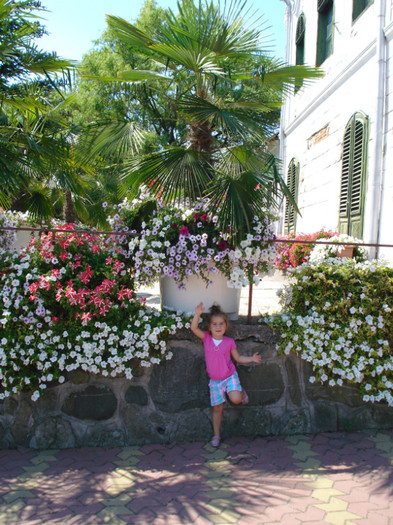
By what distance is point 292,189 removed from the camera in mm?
9430

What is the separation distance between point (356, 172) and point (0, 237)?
4.57 metres

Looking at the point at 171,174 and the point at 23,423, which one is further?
the point at 171,174

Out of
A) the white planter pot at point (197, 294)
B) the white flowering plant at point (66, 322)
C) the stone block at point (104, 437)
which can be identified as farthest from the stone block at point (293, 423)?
the stone block at point (104, 437)

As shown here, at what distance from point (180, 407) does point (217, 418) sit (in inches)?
11.8

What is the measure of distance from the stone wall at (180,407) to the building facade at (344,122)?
7.92 ft

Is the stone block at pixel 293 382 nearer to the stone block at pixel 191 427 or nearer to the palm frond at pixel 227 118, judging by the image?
the stone block at pixel 191 427

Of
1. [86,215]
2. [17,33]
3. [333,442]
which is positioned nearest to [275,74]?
[17,33]

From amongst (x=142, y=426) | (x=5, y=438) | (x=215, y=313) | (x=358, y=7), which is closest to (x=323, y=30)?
(x=358, y=7)

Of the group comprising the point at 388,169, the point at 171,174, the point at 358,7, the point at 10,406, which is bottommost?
the point at 10,406

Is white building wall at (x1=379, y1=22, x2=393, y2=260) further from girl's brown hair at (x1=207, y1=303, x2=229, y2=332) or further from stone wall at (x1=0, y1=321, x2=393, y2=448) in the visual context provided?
girl's brown hair at (x1=207, y1=303, x2=229, y2=332)

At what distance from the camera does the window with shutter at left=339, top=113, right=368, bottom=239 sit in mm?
5980

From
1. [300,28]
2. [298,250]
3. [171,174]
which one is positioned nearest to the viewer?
[171,174]

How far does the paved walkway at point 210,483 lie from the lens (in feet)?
8.55

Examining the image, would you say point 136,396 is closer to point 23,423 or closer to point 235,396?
point 235,396
